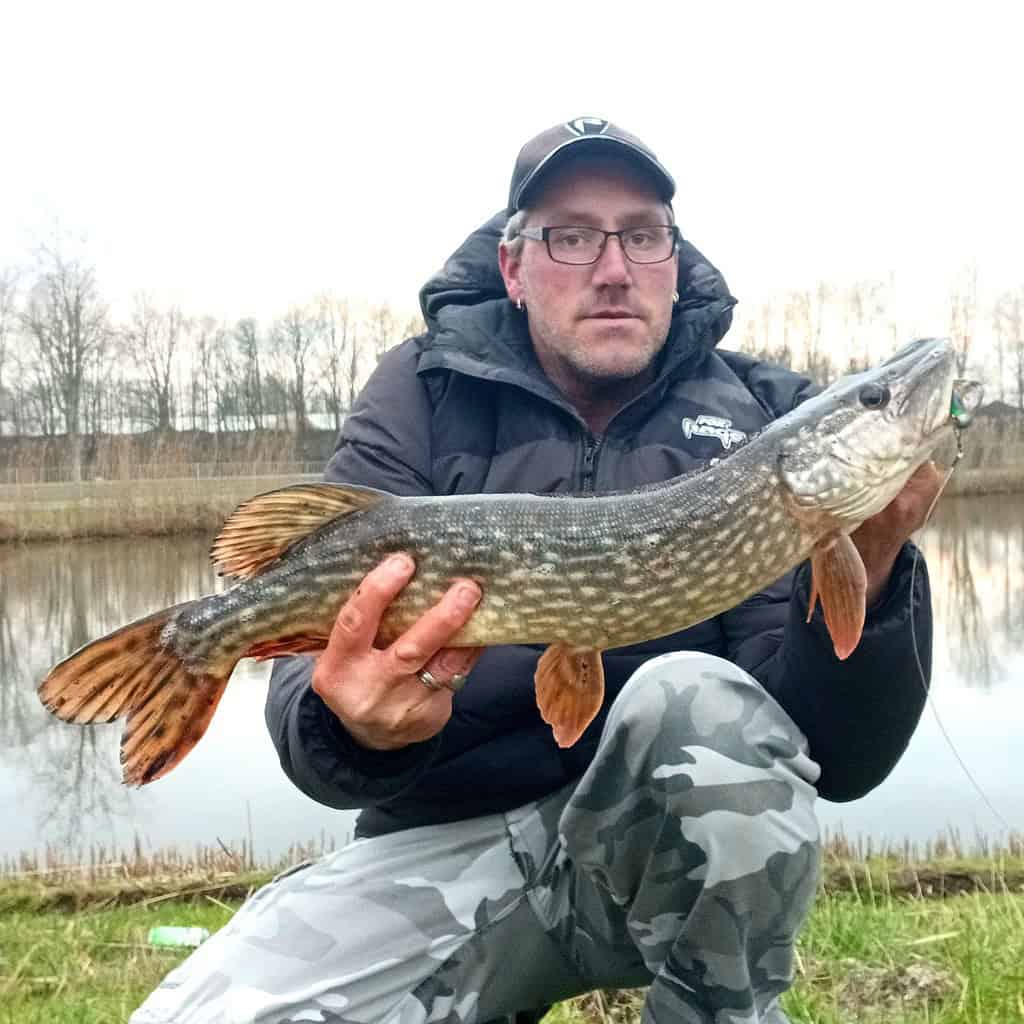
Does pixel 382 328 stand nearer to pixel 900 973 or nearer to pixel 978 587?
pixel 978 587

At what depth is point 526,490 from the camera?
1.94m

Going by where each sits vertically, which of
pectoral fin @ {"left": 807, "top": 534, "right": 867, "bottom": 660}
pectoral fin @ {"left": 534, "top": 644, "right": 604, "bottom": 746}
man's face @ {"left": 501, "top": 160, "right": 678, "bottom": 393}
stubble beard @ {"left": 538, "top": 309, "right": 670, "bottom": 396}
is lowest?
pectoral fin @ {"left": 534, "top": 644, "right": 604, "bottom": 746}

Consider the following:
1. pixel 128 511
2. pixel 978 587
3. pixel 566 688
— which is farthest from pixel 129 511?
pixel 566 688

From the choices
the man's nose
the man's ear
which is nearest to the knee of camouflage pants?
the man's nose

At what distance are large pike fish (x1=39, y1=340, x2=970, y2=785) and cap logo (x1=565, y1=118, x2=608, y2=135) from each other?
89 cm

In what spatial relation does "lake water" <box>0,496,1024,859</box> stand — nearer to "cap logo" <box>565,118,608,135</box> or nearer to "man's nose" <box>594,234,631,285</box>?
"man's nose" <box>594,234,631,285</box>

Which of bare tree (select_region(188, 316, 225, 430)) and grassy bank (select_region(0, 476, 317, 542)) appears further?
bare tree (select_region(188, 316, 225, 430))

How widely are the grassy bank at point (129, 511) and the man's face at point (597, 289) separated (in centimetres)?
934

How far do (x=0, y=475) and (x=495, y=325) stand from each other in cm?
1674

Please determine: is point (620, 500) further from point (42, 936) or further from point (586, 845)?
point (42, 936)

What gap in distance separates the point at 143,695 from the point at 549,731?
678 millimetres

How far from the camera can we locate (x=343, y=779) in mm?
1613

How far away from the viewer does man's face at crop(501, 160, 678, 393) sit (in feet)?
6.60

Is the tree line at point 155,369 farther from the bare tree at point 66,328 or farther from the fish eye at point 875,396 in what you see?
the fish eye at point 875,396
